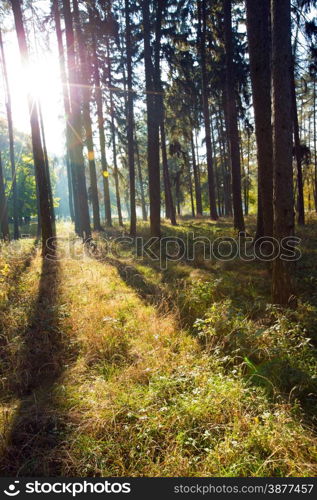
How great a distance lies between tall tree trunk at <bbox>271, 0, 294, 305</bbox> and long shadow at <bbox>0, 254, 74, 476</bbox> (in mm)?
4154

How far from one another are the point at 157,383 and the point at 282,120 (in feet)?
15.1

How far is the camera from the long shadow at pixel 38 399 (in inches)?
105

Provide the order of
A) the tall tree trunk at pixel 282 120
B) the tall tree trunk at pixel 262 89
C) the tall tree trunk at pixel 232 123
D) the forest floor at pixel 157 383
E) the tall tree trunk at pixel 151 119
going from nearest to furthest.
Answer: the forest floor at pixel 157 383, the tall tree trunk at pixel 282 120, the tall tree trunk at pixel 262 89, the tall tree trunk at pixel 232 123, the tall tree trunk at pixel 151 119

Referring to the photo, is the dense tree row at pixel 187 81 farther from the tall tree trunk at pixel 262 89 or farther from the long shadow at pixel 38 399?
the long shadow at pixel 38 399

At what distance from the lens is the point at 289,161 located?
5137mm

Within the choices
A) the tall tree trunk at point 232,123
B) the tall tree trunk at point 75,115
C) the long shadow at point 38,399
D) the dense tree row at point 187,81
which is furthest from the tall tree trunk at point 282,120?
the tall tree trunk at point 75,115

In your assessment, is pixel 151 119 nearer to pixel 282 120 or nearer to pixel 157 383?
pixel 282 120

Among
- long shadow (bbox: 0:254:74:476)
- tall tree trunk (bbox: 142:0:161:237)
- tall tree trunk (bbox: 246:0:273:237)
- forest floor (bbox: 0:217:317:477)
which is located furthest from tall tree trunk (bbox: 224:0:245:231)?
long shadow (bbox: 0:254:74:476)

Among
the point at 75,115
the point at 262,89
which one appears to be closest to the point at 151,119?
the point at 75,115

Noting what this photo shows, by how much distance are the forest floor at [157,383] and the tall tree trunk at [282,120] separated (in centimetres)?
161

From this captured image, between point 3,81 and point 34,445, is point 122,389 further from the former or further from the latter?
point 3,81

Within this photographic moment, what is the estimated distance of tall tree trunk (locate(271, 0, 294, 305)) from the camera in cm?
498

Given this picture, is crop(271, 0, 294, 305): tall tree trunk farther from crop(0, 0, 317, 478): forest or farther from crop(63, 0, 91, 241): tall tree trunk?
crop(63, 0, 91, 241): tall tree trunk

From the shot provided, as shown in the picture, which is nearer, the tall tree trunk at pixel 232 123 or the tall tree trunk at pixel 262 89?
the tall tree trunk at pixel 262 89
